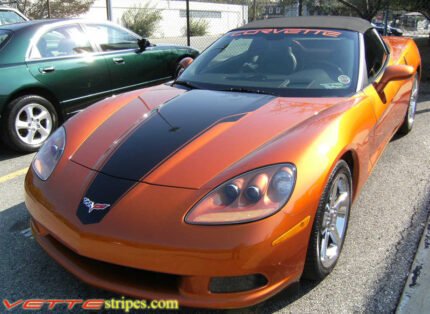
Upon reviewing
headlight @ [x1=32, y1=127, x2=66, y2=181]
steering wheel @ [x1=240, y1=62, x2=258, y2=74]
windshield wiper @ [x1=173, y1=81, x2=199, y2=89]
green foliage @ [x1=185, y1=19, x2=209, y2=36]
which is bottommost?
green foliage @ [x1=185, y1=19, x2=209, y2=36]

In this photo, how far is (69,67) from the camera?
5188mm

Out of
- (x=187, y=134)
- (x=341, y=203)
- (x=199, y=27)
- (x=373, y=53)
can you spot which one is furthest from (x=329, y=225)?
(x=199, y=27)

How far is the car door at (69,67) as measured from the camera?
16.4 feet

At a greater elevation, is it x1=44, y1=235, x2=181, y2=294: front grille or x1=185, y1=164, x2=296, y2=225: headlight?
x1=185, y1=164, x2=296, y2=225: headlight

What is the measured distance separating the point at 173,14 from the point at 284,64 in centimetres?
3682

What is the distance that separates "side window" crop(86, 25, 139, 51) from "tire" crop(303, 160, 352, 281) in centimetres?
418

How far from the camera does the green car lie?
186 inches

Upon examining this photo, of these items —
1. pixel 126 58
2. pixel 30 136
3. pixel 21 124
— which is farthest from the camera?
pixel 126 58

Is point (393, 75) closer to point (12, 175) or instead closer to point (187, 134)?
point (187, 134)

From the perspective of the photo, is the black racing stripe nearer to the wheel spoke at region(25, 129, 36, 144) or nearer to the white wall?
the wheel spoke at region(25, 129, 36, 144)

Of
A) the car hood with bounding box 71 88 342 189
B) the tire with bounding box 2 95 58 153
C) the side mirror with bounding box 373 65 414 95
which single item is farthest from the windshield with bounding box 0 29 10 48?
the side mirror with bounding box 373 65 414 95

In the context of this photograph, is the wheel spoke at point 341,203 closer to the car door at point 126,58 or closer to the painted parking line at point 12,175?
the painted parking line at point 12,175

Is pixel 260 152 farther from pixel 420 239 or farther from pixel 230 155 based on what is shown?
pixel 420 239

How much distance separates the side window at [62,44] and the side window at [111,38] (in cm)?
17
